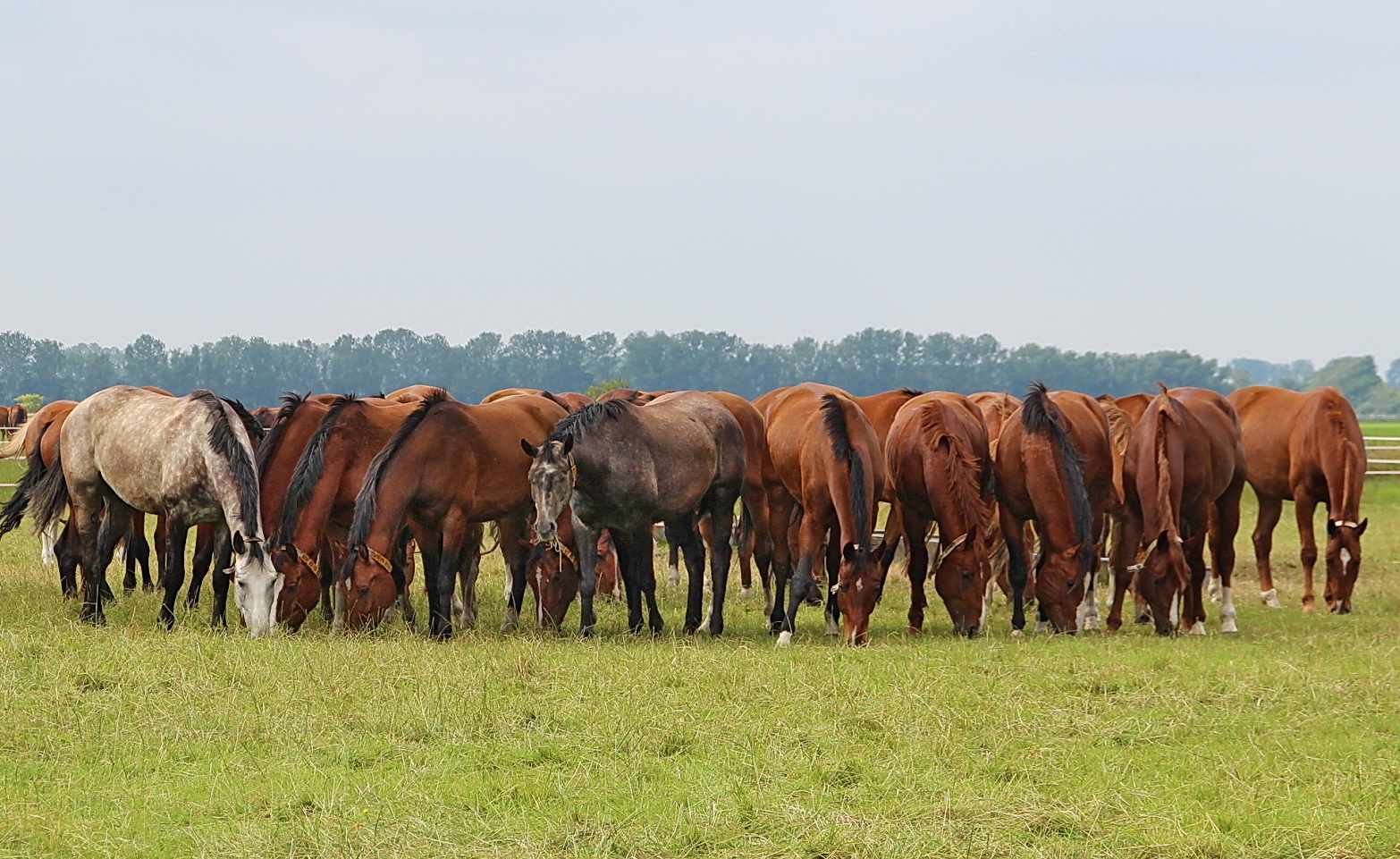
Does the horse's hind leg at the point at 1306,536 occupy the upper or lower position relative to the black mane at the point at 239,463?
lower

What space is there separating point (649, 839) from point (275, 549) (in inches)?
244

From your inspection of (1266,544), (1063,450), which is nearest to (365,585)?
(1063,450)

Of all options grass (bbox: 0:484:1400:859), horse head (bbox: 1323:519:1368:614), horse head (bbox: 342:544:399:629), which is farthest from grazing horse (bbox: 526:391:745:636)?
horse head (bbox: 1323:519:1368:614)

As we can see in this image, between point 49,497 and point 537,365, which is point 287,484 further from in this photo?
point 537,365

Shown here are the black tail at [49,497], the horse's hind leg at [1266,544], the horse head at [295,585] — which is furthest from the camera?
the horse's hind leg at [1266,544]

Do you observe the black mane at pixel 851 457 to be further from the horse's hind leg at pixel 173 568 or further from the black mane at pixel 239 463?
the horse's hind leg at pixel 173 568

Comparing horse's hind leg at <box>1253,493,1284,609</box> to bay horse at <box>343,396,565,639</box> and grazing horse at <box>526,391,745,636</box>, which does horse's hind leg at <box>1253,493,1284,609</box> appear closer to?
grazing horse at <box>526,391,745,636</box>

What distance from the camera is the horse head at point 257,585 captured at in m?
10.4

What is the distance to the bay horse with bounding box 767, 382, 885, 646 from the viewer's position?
1049 centimetres

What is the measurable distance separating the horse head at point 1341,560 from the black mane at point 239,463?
32.9 feet

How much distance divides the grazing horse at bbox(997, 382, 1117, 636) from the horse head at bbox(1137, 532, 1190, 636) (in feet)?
1.57

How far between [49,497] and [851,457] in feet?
23.5

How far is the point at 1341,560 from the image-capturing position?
13.8 meters

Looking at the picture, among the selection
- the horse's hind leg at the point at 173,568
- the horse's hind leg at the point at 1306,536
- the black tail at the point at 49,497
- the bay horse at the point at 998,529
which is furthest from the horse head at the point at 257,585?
the horse's hind leg at the point at 1306,536
